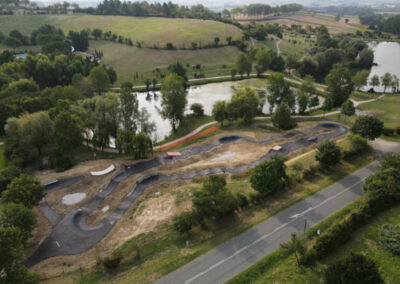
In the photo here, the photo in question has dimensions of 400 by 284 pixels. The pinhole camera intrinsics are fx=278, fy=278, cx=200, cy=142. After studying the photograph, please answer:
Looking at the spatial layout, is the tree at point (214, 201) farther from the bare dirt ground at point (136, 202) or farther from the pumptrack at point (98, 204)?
the pumptrack at point (98, 204)

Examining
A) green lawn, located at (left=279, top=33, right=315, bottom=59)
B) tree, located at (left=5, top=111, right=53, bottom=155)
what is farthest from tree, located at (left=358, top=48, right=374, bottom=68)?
tree, located at (left=5, top=111, right=53, bottom=155)

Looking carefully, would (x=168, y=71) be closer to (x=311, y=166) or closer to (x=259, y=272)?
(x=311, y=166)

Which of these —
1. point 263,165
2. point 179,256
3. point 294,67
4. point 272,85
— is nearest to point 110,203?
point 179,256

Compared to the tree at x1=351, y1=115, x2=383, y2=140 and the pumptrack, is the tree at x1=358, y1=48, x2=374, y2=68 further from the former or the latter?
the tree at x1=351, y1=115, x2=383, y2=140

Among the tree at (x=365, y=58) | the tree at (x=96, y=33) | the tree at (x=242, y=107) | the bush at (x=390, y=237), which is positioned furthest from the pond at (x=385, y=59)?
the tree at (x=96, y=33)

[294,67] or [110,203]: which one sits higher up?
[294,67]

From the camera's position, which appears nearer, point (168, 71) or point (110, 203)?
point (110, 203)

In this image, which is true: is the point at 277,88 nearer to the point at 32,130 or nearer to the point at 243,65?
the point at 243,65
